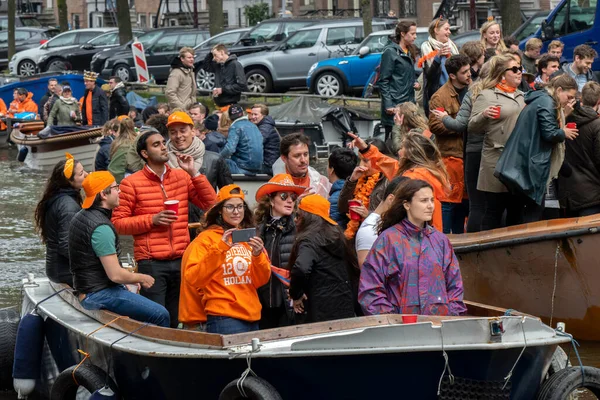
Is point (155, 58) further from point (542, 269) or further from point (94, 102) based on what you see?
point (542, 269)

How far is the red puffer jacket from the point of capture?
30.8 feet

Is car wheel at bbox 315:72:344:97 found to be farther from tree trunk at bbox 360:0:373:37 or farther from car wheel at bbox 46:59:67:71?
car wheel at bbox 46:59:67:71

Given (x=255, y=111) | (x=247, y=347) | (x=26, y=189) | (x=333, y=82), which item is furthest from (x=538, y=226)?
(x=333, y=82)

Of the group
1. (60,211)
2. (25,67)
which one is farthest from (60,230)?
(25,67)

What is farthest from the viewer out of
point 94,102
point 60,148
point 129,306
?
point 60,148

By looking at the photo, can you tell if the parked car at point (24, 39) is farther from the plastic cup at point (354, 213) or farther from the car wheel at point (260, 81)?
Result: the plastic cup at point (354, 213)

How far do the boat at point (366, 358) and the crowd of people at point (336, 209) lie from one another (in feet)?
1.57

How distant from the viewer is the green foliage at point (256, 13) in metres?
57.9

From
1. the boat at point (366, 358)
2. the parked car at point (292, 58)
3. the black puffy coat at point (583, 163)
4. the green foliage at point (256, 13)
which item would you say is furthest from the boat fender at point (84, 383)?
the green foliage at point (256, 13)

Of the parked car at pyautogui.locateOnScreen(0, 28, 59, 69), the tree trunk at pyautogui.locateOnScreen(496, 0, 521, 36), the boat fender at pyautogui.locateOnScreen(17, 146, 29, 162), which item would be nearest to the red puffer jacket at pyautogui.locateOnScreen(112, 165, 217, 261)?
the boat fender at pyautogui.locateOnScreen(17, 146, 29, 162)

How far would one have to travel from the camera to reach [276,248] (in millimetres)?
8703

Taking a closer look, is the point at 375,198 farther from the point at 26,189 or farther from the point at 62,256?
the point at 26,189

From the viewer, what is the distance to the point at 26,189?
22094 millimetres

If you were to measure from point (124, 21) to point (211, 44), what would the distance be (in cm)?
596
